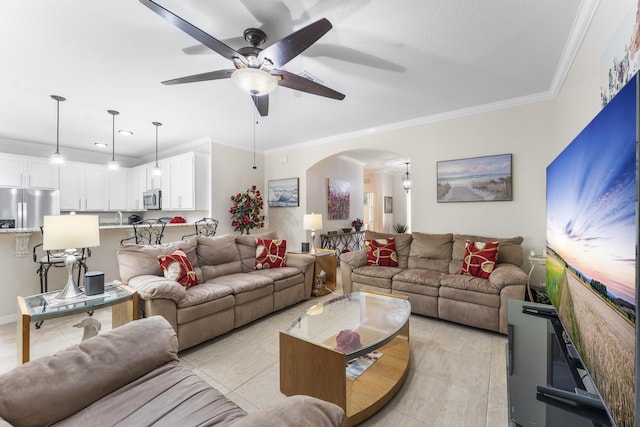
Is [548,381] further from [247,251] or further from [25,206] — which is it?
[25,206]

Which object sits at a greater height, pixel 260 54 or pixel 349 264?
pixel 260 54

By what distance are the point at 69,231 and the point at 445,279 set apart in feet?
11.4

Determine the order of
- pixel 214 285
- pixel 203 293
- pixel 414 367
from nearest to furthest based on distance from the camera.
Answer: pixel 414 367 < pixel 203 293 < pixel 214 285

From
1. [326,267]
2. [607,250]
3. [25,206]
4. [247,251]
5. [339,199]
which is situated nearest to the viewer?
[607,250]

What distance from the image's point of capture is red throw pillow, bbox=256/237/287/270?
365cm

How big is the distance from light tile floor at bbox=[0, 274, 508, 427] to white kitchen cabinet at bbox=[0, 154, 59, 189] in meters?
3.28

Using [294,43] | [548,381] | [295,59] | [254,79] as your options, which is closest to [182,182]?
[295,59]

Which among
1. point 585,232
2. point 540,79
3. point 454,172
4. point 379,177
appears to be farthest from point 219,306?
point 379,177

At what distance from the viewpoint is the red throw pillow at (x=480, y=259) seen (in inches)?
120

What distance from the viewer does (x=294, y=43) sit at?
1.70 meters

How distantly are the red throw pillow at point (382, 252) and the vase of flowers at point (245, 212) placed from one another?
2.38 metres

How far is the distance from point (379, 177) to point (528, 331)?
297 inches

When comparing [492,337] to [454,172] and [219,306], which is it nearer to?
[454,172]

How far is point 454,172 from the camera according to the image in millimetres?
3797
